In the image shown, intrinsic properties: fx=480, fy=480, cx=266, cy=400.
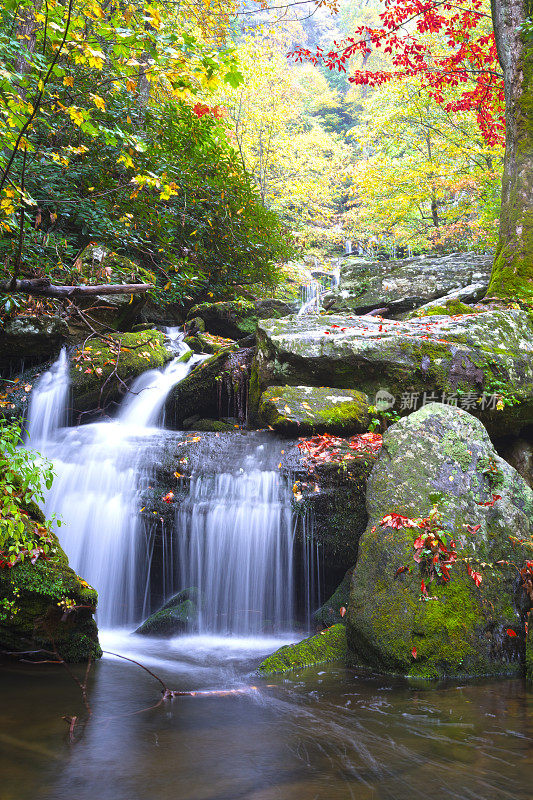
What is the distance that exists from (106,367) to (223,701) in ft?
19.9

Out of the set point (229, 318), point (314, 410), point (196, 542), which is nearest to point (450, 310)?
point (314, 410)

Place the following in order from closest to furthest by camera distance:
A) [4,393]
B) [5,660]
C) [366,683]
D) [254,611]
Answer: [366,683] < [5,660] < [254,611] < [4,393]

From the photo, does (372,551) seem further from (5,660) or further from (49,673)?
(5,660)

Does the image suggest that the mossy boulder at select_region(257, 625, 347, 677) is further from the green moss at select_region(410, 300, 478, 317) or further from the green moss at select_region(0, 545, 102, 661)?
the green moss at select_region(410, 300, 478, 317)

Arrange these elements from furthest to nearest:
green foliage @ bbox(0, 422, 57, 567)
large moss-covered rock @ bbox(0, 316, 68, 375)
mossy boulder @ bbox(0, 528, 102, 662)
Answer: large moss-covered rock @ bbox(0, 316, 68, 375) < mossy boulder @ bbox(0, 528, 102, 662) < green foliage @ bbox(0, 422, 57, 567)

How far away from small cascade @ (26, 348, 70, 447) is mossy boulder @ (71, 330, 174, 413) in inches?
7.3

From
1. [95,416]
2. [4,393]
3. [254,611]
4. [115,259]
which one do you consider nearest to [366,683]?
[254,611]

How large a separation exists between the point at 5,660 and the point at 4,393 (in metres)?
5.59

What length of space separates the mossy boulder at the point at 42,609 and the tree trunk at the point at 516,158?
720 centimetres

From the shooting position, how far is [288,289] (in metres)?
17.9

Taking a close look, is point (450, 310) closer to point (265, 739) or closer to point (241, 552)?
point (241, 552)

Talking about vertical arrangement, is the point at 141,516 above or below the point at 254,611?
above

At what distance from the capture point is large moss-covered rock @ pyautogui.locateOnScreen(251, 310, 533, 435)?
606 cm

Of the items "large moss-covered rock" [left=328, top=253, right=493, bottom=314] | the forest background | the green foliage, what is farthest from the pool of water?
"large moss-covered rock" [left=328, top=253, right=493, bottom=314]
